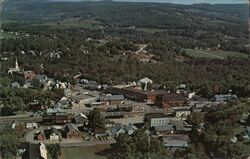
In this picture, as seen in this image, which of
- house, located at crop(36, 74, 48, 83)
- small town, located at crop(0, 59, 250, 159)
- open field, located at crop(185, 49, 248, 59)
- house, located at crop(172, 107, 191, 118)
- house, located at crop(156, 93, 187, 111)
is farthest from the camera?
open field, located at crop(185, 49, 248, 59)

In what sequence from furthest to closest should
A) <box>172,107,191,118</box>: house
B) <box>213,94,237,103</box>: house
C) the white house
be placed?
<box>213,94,237,103</box>: house < <box>172,107,191,118</box>: house < the white house

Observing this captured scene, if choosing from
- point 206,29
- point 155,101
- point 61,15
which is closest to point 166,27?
point 206,29

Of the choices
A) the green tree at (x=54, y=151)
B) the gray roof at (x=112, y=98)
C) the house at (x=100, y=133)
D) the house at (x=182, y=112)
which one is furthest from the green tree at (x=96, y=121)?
the gray roof at (x=112, y=98)

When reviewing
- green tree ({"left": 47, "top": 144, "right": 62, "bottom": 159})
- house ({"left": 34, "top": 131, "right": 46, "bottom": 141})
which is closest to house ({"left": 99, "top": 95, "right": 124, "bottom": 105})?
house ({"left": 34, "top": 131, "right": 46, "bottom": 141})

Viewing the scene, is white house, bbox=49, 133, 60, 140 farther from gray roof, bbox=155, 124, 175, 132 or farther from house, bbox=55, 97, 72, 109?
house, bbox=55, 97, 72, 109

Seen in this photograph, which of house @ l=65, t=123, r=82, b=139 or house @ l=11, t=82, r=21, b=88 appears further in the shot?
house @ l=11, t=82, r=21, b=88

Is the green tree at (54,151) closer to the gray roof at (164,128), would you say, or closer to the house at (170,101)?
the gray roof at (164,128)
